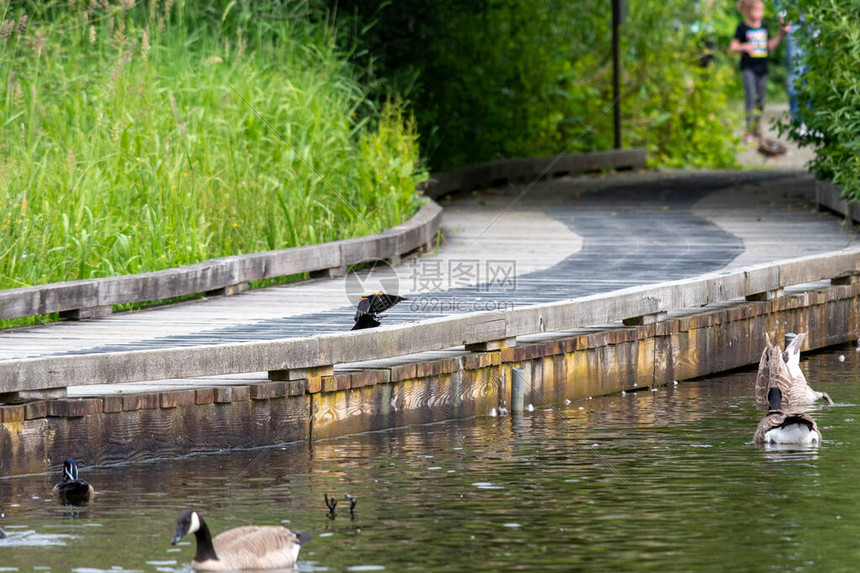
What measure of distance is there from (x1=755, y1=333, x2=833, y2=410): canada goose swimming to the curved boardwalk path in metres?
2.11

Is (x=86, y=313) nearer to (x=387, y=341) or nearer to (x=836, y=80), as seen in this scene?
(x=387, y=341)

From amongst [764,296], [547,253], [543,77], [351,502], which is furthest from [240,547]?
[543,77]

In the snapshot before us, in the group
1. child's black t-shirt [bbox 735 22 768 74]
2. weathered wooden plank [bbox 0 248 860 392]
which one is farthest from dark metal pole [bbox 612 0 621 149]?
weathered wooden plank [bbox 0 248 860 392]

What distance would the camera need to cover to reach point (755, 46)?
89.8 feet

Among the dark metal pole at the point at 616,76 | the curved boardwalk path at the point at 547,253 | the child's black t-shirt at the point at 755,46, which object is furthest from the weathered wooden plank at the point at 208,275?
the child's black t-shirt at the point at 755,46

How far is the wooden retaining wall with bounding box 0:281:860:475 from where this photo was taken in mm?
9219

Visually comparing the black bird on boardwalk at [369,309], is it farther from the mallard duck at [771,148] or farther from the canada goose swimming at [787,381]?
the mallard duck at [771,148]

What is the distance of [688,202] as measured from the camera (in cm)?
2183

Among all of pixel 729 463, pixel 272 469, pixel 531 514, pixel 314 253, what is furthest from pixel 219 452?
pixel 314 253

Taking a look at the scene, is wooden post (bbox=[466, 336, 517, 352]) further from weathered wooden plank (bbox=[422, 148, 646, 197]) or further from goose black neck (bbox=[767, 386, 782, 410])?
weathered wooden plank (bbox=[422, 148, 646, 197])

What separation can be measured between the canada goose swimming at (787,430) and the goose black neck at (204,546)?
166 inches

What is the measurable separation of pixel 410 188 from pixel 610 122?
11.4 meters

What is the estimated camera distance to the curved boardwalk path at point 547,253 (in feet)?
38.3

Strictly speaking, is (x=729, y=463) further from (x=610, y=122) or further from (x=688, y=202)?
(x=610, y=122)
